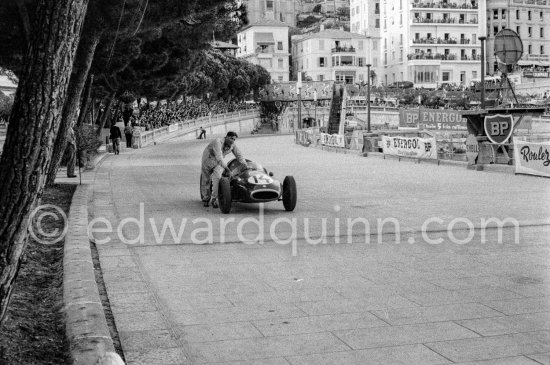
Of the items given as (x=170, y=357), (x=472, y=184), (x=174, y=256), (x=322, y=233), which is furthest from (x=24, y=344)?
(x=472, y=184)

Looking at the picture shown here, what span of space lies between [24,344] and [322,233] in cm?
663

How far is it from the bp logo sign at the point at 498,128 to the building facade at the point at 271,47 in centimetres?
9724

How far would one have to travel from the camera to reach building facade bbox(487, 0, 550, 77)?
114938 millimetres

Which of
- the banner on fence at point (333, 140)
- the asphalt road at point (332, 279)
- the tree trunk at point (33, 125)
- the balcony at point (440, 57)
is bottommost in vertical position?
the banner on fence at point (333, 140)

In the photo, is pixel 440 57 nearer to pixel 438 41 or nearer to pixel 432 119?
pixel 438 41

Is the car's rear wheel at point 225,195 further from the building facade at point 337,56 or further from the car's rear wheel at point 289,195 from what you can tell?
the building facade at point 337,56

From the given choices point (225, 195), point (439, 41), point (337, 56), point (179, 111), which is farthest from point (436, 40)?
point (225, 195)

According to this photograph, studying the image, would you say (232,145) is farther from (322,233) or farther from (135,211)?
(322,233)

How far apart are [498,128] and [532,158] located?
14.1 ft

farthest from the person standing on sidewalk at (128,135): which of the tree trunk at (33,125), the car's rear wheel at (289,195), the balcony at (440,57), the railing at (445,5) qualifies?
the railing at (445,5)

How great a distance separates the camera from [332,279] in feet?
27.3

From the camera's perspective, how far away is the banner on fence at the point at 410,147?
29219mm

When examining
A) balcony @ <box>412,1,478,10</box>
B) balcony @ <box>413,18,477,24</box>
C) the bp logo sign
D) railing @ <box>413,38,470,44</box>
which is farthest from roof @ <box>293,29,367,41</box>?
the bp logo sign

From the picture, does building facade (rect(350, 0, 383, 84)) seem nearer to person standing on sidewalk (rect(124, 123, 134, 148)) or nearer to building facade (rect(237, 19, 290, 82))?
building facade (rect(237, 19, 290, 82))
